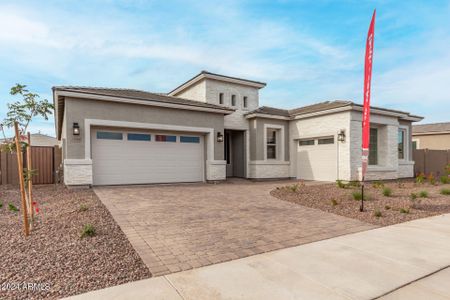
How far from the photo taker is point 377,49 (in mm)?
7102

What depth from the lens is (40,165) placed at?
12.7m

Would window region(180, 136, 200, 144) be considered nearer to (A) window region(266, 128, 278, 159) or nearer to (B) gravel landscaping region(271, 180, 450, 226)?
(A) window region(266, 128, 278, 159)

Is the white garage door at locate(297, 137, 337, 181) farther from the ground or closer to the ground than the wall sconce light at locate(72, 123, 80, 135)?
closer to the ground

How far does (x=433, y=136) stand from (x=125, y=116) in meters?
A: 28.9

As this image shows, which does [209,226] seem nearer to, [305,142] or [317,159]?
[317,159]

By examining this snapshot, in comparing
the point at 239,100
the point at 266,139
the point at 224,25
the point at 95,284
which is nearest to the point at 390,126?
the point at 266,139

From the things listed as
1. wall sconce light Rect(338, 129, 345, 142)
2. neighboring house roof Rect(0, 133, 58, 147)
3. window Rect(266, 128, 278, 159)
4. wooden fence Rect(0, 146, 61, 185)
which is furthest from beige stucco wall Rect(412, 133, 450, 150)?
neighboring house roof Rect(0, 133, 58, 147)

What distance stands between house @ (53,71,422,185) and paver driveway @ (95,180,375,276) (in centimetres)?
295

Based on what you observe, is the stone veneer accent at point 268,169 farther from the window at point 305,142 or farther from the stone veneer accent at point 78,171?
the stone veneer accent at point 78,171

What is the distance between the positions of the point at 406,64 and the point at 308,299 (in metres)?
14.0

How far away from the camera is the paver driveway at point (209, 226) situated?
3.94m

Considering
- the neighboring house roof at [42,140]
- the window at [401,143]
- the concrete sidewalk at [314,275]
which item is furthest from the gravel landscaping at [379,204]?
the neighboring house roof at [42,140]

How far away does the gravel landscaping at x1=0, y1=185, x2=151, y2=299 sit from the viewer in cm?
297

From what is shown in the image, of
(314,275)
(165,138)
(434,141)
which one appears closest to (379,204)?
(314,275)
